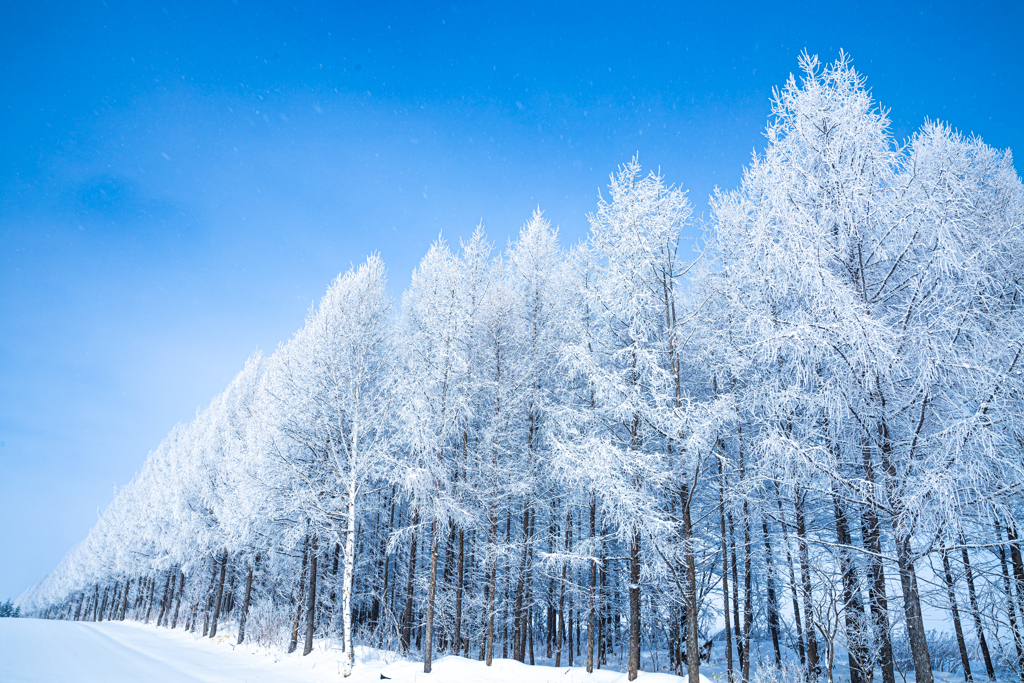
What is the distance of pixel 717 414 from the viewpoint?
31.0 ft

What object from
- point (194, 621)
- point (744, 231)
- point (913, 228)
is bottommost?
point (194, 621)

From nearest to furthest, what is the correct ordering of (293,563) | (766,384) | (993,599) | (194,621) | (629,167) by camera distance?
(993,599) → (766,384) → (629,167) → (293,563) → (194,621)

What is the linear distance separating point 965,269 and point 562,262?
11.4m

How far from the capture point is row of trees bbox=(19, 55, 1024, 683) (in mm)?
→ 7023

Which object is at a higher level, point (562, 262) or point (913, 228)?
point (562, 262)

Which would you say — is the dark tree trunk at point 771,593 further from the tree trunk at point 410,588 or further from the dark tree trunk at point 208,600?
the dark tree trunk at point 208,600

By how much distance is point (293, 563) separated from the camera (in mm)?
23172

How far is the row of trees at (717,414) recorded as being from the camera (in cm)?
702

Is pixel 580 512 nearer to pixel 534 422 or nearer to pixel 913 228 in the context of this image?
pixel 534 422

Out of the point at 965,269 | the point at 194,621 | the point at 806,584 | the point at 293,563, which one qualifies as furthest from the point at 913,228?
the point at 194,621

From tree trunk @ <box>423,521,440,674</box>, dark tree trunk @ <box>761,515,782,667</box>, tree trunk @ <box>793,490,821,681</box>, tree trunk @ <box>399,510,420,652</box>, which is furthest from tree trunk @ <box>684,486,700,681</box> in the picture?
tree trunk @ <box>399,510,420,652</box>

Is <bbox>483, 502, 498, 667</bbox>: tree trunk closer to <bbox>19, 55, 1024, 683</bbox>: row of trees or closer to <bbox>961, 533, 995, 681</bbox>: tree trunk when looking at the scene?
<bbox>19, 55, 1024, 683</bbox>: row of trees

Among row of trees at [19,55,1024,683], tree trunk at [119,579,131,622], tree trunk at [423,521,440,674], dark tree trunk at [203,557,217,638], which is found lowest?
tree trunk at [119,579,131,622]

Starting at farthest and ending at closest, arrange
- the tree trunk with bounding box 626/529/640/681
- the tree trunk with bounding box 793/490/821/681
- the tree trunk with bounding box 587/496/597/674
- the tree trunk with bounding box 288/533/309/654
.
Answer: the tree trunk with bounding box 288/533/309/654, the tree trunk with bounding box 587/496/597/674, the tree trunk with bounding box 626/529/640/681, the tree trunk with bounding box 793/490/821/681
